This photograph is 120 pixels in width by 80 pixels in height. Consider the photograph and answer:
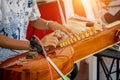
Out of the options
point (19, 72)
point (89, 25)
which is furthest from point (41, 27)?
point (19, 72)

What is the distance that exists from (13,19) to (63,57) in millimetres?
395

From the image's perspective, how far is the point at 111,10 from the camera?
2105 millimetres

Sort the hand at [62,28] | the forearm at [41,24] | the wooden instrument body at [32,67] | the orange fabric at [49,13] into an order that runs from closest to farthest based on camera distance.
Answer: the wooden instrument body at [32,67]
the hand at [62,28]
the forearm at [41,24]
the orange fabric at [49,13]

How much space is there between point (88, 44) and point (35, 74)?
428 mm

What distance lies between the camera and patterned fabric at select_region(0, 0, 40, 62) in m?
1.47

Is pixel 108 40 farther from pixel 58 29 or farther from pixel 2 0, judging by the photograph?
pixel 2 0

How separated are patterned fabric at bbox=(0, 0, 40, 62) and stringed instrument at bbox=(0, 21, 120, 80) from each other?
22cm

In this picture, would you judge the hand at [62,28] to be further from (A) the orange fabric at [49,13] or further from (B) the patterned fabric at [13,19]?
(A) the orange fabric at [49,13]

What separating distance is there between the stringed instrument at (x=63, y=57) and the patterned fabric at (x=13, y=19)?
0.72ft

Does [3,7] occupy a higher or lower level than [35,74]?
higher

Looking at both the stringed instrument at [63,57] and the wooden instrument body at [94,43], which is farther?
the wooden instrument body at [94,43]

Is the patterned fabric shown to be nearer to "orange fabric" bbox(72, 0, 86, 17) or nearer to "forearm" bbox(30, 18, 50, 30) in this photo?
"forearm" bbox(30, 18, 50, 30)

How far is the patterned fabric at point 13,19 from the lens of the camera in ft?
4.84

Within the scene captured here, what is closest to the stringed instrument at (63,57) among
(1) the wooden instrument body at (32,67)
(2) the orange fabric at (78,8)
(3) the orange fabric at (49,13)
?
(1) the wooden instrument body at (32,67)
